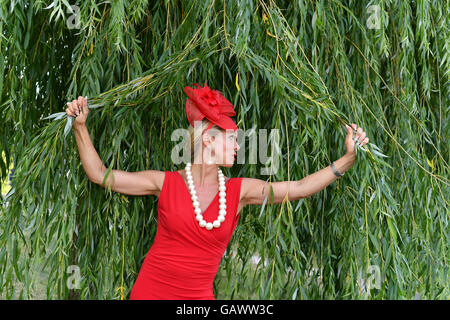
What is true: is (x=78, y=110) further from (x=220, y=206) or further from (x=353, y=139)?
(x=353, y=139)

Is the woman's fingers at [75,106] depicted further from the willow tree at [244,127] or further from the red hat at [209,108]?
the red hat at [209,108]

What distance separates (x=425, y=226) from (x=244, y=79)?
3.77ft

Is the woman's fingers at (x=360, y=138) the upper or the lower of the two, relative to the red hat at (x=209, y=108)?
lower

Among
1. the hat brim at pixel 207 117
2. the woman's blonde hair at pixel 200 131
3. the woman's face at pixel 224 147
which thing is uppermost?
the hat brim at pixel 207 117

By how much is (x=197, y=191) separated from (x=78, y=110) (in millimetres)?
535

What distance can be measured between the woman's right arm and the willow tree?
56 millimetres

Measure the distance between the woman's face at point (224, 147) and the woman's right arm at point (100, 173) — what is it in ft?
0.77

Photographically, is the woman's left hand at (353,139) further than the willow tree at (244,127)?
No

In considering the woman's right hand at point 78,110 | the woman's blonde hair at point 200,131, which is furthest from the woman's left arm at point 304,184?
the woman's right hand at point 78,110

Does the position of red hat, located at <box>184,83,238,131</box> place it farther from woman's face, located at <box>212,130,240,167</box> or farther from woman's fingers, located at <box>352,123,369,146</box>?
woman's fingers, located at <box>352,123,369,146</box>

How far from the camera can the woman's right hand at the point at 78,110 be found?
2006mm

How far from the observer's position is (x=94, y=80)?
7.51ft

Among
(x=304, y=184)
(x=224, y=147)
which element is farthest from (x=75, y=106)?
(x=304, y=184)
